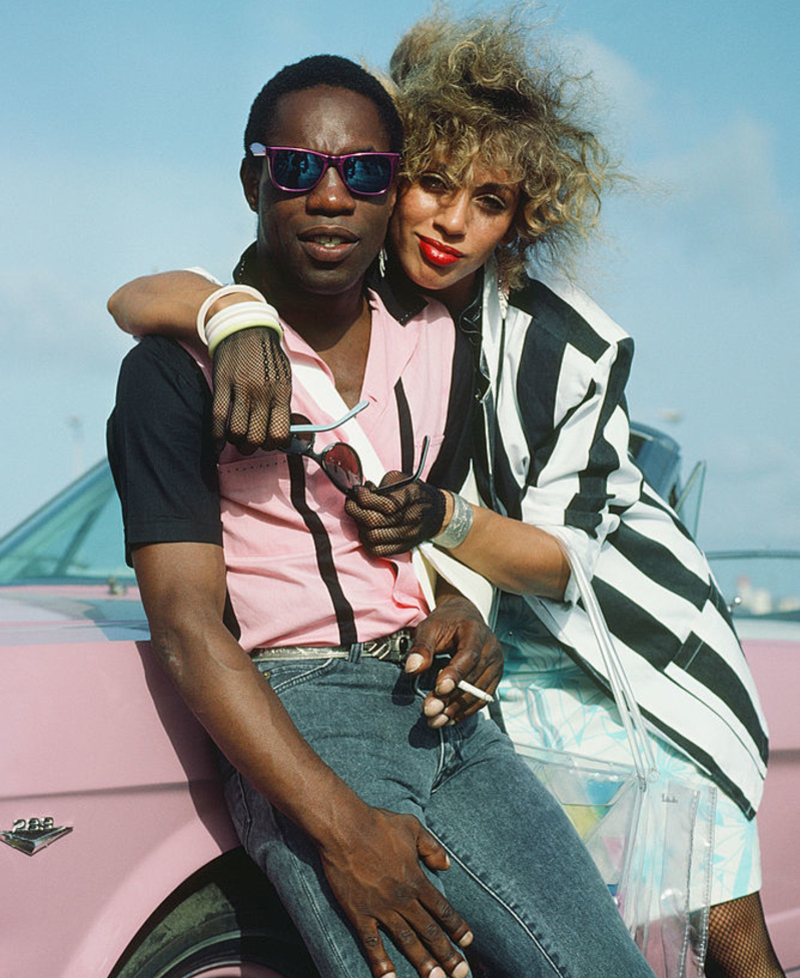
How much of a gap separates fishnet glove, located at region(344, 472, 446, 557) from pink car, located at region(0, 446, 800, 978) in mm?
478

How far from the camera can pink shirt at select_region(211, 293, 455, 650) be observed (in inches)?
74.5

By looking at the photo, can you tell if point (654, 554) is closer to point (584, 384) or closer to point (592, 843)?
point (584, 384)

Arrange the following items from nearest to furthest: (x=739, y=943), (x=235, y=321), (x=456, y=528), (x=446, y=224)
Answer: (x=235, y=321) < (x=456, y=528) < (x=446, y=224) < (x=739, y=943)

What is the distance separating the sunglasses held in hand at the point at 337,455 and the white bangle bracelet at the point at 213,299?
0.22m

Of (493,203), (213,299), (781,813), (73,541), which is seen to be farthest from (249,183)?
(781,813)

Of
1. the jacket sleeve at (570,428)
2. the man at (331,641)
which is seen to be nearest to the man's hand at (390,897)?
the man at (331,641)

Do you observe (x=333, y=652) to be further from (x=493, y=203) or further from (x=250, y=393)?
(x=493, y=203)

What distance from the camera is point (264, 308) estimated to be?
1.83 m

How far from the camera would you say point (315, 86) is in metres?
2.00

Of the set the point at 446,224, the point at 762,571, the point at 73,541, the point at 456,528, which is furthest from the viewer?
the point at 762,571

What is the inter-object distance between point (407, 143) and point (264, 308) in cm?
62

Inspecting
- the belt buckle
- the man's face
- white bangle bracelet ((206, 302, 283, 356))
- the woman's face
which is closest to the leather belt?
the belt buckle

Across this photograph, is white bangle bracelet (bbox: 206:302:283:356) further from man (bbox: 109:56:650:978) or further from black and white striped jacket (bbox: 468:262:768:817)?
black and white striped jacket (bbox: 468:262:768:817)

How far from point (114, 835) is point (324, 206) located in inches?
46.0
